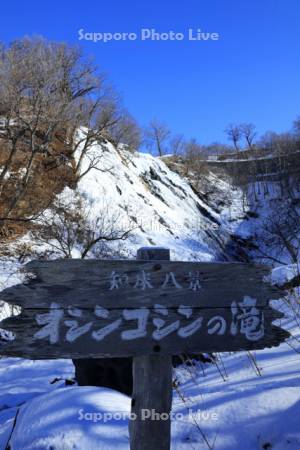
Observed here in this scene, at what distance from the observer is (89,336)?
1596 mm

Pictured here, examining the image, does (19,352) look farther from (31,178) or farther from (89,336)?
(31,178)

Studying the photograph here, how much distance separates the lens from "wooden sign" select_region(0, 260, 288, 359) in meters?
1.56

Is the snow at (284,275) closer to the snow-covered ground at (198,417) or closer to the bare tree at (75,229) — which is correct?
the snow-covered ground at (198,417)

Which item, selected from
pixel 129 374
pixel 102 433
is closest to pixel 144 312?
pixel 102 433

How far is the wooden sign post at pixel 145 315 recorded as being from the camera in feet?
5.13

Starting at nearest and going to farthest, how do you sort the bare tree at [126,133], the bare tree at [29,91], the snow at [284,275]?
the snow at [284,275]
the bare tree at [29,91]
the bare tree at [126,133]

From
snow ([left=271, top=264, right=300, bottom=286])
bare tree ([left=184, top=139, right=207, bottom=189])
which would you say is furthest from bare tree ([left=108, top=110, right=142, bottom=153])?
snow ([left=271, top=264, right=300, bottom=286])

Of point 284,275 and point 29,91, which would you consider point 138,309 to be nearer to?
point 284,275

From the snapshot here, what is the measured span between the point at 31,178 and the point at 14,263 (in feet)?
17.7

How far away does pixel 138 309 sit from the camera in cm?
166

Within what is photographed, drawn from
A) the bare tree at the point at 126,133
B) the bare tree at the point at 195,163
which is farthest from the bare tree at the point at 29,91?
the bare tree at the point at 195,163

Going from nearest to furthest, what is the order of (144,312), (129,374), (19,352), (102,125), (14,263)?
(19,352) < (144,312) < (129,374) < (14,263) < (102,125)

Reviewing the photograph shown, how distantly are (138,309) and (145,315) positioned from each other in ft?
0.13

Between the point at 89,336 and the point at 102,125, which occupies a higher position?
the point at 102,125
